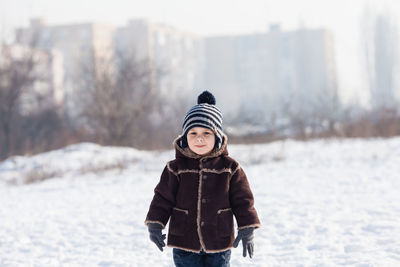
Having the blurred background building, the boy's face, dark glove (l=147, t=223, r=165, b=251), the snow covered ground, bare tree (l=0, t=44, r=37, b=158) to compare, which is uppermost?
the blurred background building

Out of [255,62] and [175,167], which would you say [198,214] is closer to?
[175,167]

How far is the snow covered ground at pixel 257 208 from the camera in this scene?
13.7 feet

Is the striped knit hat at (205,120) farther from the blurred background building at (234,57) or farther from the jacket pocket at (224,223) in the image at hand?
the blurred background building at (234,57)

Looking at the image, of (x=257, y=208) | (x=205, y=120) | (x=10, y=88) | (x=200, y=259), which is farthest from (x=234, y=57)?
(x=200, y=259)

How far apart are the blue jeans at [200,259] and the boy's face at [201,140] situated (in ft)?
→ 1.85

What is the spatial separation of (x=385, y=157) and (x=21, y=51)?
15900 millimetres

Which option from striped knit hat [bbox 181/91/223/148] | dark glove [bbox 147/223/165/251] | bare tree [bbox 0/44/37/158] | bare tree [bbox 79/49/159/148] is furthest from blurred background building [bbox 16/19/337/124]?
dark glove [bbox 147/223/165/251]

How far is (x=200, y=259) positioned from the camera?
254 centimetres

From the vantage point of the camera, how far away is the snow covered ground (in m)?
4.17

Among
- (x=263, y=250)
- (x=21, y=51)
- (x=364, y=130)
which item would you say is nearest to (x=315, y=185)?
(x=263, y=250)

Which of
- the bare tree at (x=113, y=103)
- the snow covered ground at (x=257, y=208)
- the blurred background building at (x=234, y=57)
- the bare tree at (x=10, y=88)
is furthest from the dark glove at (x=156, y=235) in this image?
the blurred background building at (x=234, y=57)

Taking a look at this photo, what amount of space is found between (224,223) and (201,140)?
0.47 m

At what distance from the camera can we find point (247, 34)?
6091 cm

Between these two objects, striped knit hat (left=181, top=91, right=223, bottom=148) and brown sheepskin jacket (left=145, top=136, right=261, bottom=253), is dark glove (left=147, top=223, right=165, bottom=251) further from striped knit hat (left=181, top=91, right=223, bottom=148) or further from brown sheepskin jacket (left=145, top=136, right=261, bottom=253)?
striped knit hat (left=181, top=91, right=223, bottom=148)
